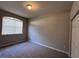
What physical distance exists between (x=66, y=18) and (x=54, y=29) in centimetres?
101

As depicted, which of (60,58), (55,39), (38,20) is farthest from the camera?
(38,20)

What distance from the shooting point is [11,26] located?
557 cm

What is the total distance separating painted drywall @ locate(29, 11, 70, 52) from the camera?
13.2 ft

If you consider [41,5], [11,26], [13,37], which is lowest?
[13,37]

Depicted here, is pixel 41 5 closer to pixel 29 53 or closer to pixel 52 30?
pixel 52 30

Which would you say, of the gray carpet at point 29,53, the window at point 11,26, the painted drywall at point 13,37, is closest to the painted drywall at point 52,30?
the gray carpet at point 29,53

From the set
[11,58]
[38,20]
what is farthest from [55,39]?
[11,58]

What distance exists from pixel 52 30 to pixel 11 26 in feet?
9.87

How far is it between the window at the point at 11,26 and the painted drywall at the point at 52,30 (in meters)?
1.18

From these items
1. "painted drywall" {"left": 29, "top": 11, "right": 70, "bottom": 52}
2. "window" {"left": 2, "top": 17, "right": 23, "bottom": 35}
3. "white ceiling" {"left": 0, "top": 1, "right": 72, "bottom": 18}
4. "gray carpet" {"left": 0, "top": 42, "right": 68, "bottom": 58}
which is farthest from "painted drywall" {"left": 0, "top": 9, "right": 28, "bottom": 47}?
"white ceiling" {"left": 0, "top": 1, "right": 72, "bottom": 18}

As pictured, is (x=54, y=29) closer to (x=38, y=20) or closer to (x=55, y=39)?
(x=55, y=39)

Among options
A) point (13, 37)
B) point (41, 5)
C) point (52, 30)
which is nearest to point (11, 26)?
point (13, 37)

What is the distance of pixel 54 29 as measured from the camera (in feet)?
15.1

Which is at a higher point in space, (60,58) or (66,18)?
(66,18)
